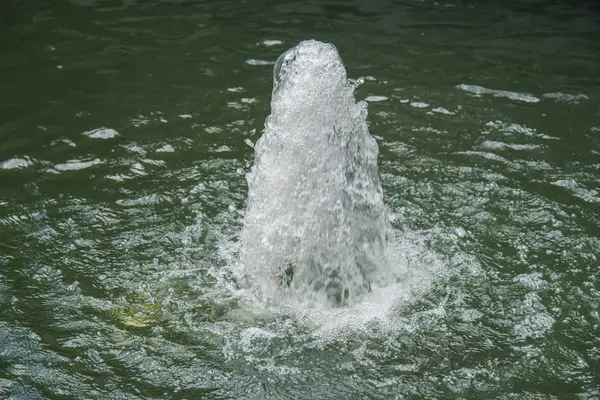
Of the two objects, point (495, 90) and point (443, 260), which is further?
point (495, 90)

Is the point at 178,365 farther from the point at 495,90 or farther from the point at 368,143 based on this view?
the point at 495,90

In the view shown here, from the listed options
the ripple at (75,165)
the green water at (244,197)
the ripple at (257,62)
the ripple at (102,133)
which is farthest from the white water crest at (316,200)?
the ripple at (257,62)

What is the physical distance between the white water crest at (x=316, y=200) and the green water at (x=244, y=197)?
0.75ft

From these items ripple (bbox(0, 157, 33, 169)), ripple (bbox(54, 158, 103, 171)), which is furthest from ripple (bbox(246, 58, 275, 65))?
ripple (bbox(0, 157, 33, 169))

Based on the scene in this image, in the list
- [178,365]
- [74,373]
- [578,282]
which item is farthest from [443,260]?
[74,373]

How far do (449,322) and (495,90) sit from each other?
365 cm

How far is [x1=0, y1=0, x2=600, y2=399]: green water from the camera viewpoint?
4539 mm

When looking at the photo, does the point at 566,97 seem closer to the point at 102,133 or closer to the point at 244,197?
the point at 244,197

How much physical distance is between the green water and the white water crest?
0.23 meters

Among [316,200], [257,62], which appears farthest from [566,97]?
[316,200]

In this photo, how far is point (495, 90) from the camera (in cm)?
793

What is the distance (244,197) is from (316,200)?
112 cm

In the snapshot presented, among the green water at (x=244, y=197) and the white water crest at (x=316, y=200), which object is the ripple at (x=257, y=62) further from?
the white water crest at (x=316, y=200)

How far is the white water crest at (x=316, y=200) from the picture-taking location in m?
5.20
